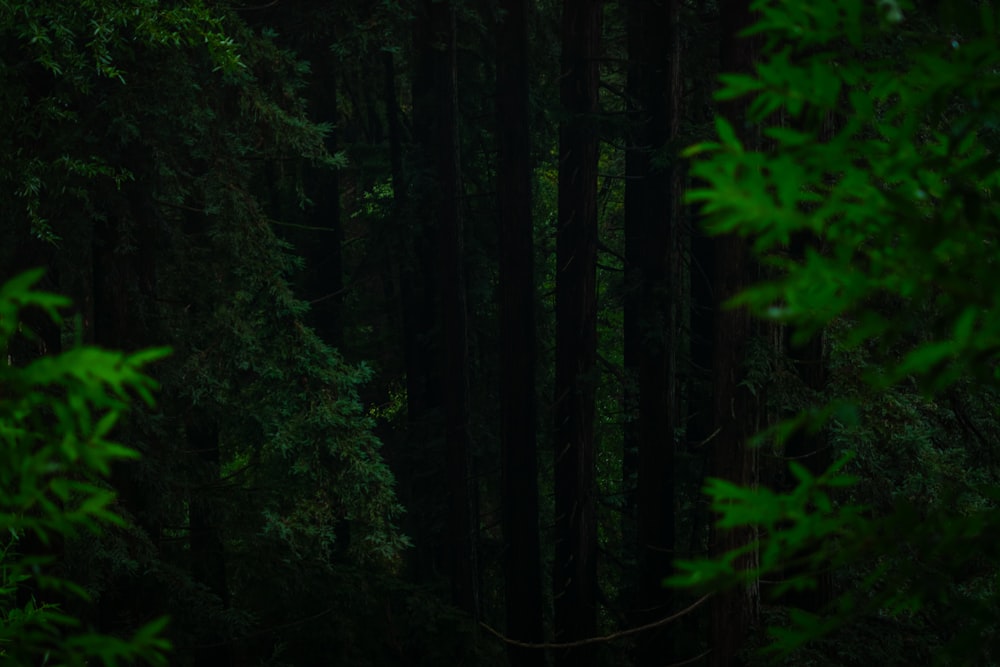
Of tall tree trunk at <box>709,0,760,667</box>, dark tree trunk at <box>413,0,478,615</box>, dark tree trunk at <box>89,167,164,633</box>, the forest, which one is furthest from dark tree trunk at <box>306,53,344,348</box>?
tall tree trunk at <box>709,0,760,667</box>

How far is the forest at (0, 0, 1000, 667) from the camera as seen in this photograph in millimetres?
2389

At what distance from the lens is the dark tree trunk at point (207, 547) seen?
486 inches

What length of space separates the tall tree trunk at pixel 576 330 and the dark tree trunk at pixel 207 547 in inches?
196

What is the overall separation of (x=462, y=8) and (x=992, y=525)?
1528 cm

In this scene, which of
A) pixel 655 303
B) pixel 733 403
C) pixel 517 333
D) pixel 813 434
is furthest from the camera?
pixel 517 333

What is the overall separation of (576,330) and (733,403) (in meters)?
6.31

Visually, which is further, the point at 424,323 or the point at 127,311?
the point at 424,323

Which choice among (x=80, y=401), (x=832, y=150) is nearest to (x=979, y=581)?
(x=832, y=150)

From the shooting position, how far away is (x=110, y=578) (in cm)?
947

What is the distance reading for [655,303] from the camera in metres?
14.0

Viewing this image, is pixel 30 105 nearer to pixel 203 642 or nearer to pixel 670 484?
pixel 203 642

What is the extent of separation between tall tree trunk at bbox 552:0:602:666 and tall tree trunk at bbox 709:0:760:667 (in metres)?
5.71

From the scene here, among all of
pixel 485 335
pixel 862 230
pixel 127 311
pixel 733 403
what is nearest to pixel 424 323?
pixel 485 335

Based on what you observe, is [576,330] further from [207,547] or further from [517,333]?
[207,547]
